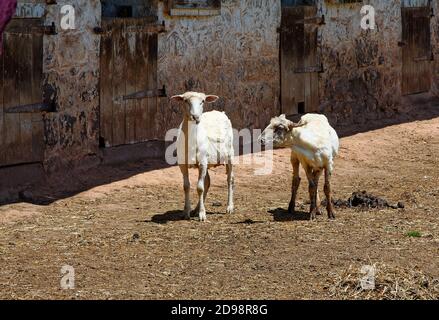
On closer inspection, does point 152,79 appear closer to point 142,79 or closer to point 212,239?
point 142,79

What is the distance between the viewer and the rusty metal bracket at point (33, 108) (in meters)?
10.9

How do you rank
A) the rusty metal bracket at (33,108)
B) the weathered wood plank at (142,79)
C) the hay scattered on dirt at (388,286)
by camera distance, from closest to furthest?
the hay scattered on dirt at (388,286) < the rusty metal bracket at (33,108) < the weathered wood plank at (142,79)

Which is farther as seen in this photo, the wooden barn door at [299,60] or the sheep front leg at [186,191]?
the wooden barn door at [299,60]

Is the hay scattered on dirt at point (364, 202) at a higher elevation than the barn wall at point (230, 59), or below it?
below

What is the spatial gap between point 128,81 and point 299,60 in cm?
377

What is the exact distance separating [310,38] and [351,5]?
4.11 feet

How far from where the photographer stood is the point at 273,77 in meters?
14.7

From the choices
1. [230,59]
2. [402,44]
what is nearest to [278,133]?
[230,59]

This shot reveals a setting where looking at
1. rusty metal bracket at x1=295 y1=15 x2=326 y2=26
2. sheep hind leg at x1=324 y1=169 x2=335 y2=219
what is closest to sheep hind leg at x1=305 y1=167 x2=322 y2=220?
sheep hind leg at x1=324 y1=169 x2=335 y2=219

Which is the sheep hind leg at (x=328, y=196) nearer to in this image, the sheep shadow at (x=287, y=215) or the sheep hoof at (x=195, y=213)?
the sheep shadow at (x=287, y=215)

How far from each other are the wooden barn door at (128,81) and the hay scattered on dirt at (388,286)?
5.75 meters

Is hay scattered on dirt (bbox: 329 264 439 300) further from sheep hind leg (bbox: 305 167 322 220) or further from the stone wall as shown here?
the stone wall

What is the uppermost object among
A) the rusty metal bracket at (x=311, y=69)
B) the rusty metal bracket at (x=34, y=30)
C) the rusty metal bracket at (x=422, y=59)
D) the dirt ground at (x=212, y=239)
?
the rusty metal bracket at (x=34, y=30)

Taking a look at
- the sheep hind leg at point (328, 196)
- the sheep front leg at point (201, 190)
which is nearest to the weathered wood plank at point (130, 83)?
the sheep front leg at point (201, 190)
